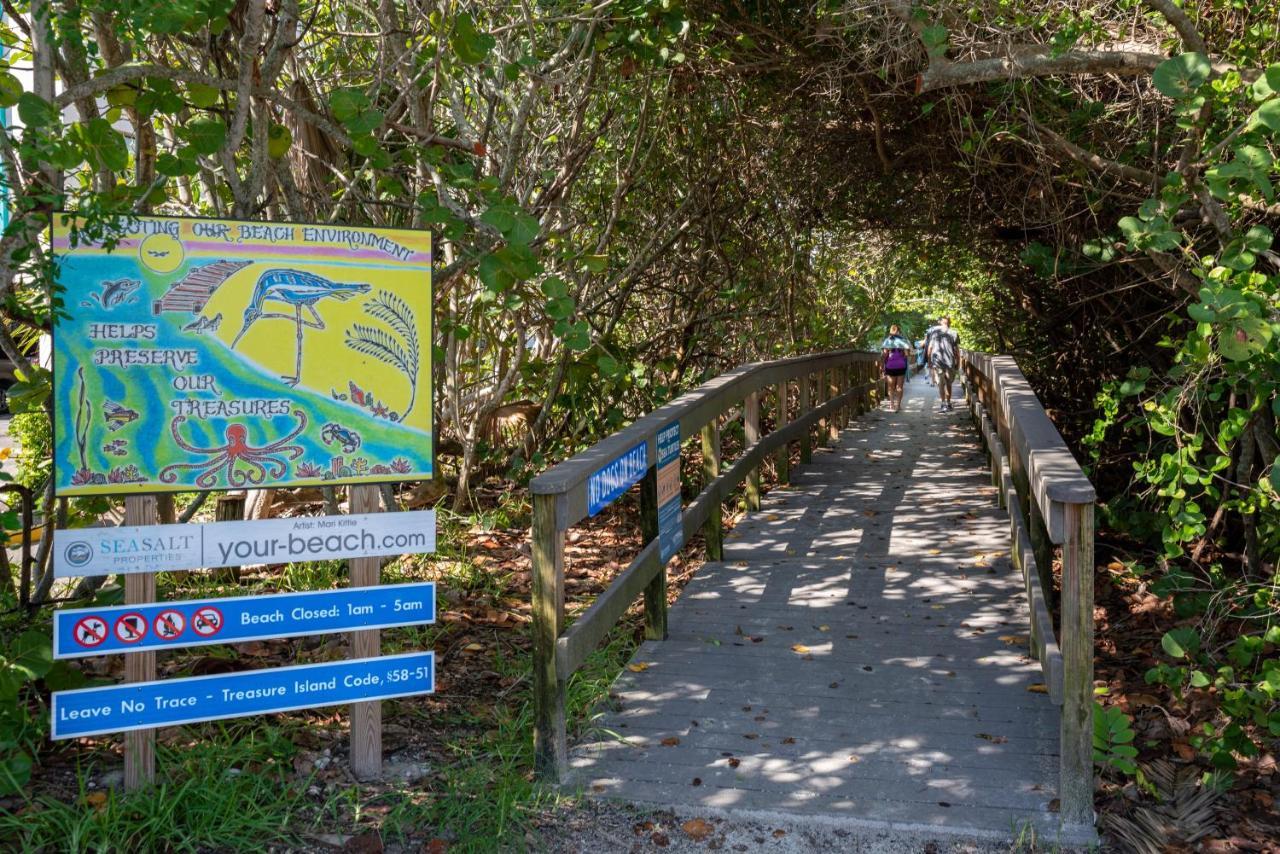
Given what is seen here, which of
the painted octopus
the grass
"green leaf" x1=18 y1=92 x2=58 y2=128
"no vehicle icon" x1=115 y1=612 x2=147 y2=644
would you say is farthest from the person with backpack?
"green leaf" x1=18 y1=92 x2=58 y2=128

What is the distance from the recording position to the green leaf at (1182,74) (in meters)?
4.29

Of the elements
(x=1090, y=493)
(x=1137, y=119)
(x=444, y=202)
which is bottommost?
(x=1090, y=493)

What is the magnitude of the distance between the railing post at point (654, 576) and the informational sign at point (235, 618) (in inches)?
59.5

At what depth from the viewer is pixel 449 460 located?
9.23m

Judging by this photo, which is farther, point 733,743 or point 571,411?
point 571,411

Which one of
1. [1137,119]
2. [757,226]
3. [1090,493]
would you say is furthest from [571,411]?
[1090,493]

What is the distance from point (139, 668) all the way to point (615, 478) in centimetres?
192

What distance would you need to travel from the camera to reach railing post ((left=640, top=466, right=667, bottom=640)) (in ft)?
17.8

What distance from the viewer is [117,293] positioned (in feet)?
12.2

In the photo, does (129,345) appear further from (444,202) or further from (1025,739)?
(1025,739)

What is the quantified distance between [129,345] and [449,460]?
551 centimetres

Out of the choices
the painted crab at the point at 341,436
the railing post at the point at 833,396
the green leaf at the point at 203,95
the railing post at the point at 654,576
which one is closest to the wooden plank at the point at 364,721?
the painted crab at the point at 341,436

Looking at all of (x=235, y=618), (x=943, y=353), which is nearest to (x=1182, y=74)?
(x=235, y=618)

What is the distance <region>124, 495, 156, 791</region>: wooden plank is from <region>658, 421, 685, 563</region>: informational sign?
2.36 m
